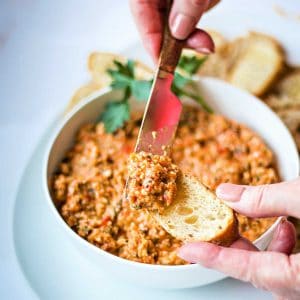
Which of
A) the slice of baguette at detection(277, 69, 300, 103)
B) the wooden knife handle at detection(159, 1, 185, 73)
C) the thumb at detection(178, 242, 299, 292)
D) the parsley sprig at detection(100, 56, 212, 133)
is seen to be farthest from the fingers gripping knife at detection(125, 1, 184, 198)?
the slice of baguette at detection(277, 69, 300, 103)

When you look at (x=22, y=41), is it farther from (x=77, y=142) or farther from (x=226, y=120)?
(x=226, y=120)

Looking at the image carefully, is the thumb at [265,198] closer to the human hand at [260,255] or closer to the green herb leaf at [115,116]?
the human hand at [260,255]

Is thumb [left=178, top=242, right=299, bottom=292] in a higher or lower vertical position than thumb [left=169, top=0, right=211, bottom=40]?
lower

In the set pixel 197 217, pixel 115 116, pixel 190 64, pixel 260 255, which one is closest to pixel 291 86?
pixel 190 64

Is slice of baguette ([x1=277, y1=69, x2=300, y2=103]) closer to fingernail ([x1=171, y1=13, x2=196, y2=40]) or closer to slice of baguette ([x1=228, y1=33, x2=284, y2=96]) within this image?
slice of baguette ([x1=228, y1=33, x2=284, y2=96])

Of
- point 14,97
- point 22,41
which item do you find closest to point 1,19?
point 22,41

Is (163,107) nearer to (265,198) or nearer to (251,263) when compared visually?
(265,198)
